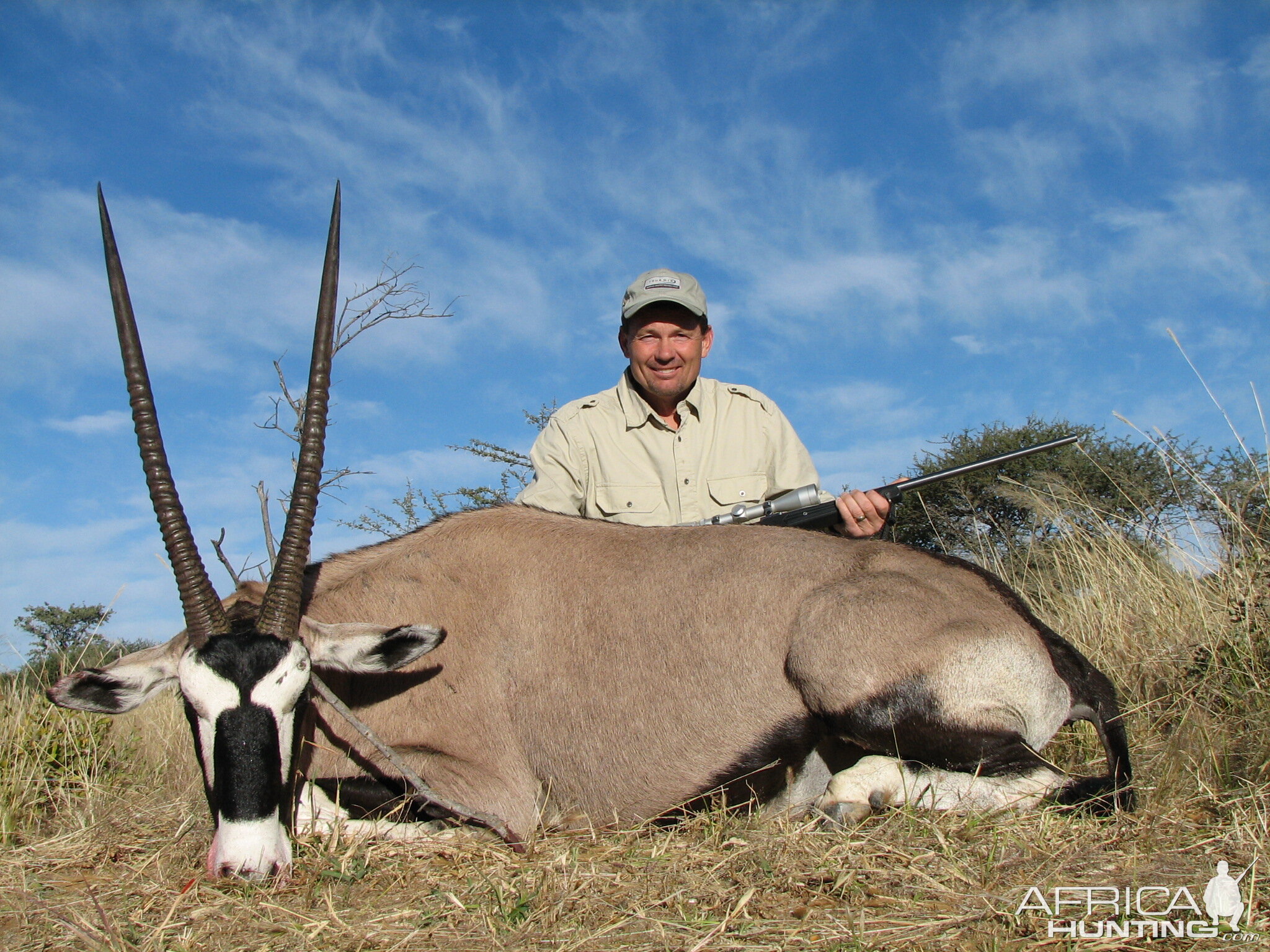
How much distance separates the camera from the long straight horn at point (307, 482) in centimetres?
361

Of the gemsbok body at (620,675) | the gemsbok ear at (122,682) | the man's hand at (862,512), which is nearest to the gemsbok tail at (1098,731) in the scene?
the gemsbok body at (620,675)

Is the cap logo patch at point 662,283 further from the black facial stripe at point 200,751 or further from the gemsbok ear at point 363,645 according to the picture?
the black facial stripe at point 200,751

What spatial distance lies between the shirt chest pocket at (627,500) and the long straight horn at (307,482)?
99.6 inches

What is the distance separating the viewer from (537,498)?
20.0ft

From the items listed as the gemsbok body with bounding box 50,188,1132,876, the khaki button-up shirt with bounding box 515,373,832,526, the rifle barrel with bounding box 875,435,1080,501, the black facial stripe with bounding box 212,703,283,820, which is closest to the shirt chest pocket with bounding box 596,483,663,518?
the khaki button-up shirt with bounding box 515,373,832,526

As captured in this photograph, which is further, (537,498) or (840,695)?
(537,498)

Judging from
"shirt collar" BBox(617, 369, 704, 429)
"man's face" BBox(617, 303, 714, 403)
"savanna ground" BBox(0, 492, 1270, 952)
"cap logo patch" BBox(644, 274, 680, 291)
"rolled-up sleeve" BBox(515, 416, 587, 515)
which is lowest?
"savanna ground" BBox(0, 492, 1270, 952)

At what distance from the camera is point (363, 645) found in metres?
3.73

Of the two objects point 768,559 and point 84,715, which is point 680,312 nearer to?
point 768,559

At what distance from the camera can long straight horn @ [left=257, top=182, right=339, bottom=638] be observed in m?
3.61

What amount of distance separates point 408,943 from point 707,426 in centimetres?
439

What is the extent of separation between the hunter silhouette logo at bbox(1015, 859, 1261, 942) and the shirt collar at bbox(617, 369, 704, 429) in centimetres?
417

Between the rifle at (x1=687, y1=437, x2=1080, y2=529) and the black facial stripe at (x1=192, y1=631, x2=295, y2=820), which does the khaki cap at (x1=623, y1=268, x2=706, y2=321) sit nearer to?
the rifle at (x1=687, y1=437, x2=1080, y2=529)

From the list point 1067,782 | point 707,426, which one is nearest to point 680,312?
point 707,426
